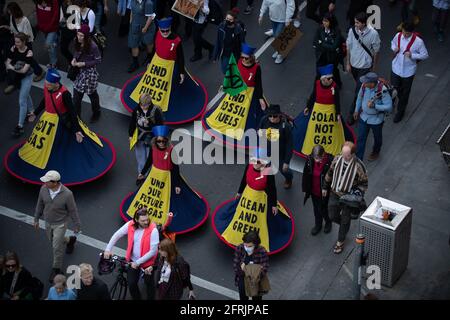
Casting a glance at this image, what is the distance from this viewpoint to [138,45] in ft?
74.0

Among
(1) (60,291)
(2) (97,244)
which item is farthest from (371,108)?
(1) (60,291)

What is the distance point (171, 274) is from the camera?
52.6 feet

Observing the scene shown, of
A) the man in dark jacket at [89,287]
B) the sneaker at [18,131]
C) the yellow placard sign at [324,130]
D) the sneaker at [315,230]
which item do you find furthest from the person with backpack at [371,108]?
the man in dark jacket at [89,287]

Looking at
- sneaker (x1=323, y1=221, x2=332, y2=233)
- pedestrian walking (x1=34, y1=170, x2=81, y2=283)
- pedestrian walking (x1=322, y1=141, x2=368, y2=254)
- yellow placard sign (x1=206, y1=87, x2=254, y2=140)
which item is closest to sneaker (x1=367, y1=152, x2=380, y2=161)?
sneaker (x1=323, y1=221, x2=332, y2=233)

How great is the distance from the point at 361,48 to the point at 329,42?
64 cm

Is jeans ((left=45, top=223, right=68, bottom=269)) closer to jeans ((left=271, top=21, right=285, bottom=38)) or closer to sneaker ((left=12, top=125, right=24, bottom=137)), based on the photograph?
sneaker ((left=12, top=125, right=24, bottom=137))

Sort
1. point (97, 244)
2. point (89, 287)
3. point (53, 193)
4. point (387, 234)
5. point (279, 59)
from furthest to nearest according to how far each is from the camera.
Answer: point (279, 59), point (97, 244), point (53, 193), point (387, 234), point (89, 287)

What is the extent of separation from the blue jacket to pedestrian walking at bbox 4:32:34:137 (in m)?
5.43

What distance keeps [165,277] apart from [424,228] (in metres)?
4.59

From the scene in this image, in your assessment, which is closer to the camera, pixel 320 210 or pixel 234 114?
pixel 320 210

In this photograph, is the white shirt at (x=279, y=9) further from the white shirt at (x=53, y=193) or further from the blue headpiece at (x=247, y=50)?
the white shirt at (x=53, y=193)

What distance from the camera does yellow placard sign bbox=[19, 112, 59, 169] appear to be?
19.2 metres

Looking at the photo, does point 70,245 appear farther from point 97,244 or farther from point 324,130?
point 324,130

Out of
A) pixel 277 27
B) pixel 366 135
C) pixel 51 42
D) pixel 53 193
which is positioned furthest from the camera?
pixel 277 27
